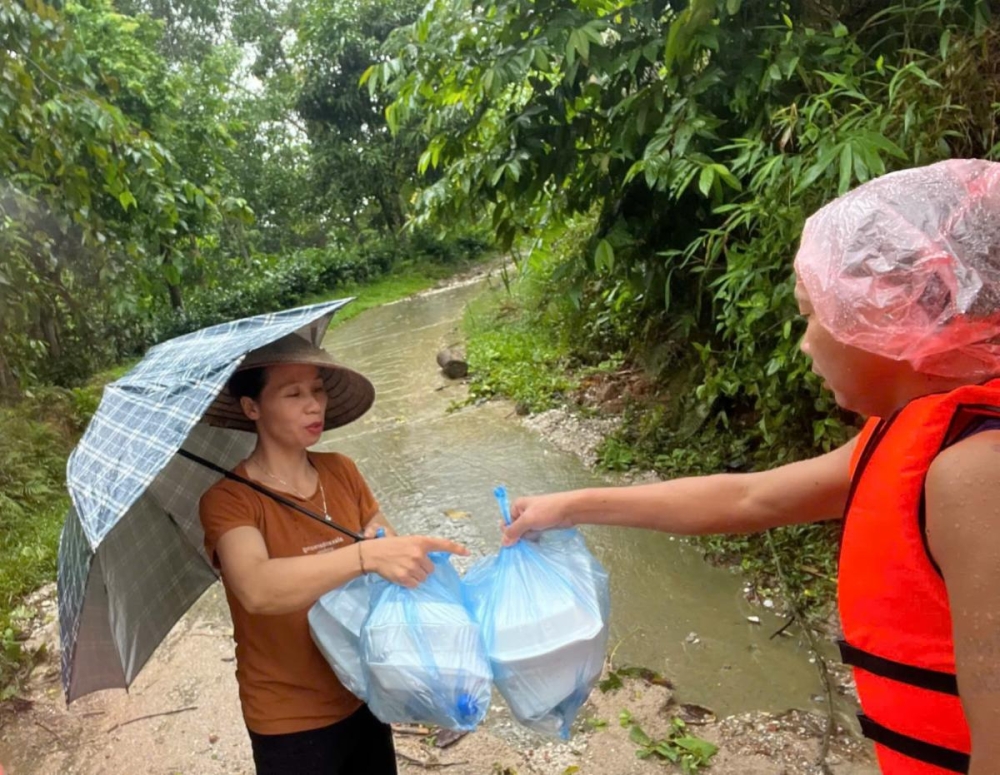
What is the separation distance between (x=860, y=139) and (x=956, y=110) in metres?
0.60

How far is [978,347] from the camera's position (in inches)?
39.5

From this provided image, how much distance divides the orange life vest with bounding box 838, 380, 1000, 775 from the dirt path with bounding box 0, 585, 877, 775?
159 cm

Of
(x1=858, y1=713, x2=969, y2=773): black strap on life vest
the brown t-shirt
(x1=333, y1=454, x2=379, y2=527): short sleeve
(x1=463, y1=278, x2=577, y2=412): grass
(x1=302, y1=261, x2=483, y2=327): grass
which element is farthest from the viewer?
(x1=302, y1=261, x2=483, y2=327): grass

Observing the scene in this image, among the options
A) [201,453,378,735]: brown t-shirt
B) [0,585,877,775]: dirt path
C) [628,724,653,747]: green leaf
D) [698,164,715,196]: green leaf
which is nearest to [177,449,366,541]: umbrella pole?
[201,453,378,735]: brown t-shirt

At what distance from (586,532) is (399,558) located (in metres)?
3.04

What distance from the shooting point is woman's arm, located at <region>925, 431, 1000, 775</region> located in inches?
34.5

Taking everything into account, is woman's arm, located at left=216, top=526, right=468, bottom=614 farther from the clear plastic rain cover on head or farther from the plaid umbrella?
the clear plastic rain cover on head

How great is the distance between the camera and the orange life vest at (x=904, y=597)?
98 centimetres

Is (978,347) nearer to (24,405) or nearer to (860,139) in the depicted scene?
(860,139)

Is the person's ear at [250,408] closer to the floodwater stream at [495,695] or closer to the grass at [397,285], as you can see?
the floodwater stream at [495,695]

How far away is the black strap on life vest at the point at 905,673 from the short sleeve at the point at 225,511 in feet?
3.86

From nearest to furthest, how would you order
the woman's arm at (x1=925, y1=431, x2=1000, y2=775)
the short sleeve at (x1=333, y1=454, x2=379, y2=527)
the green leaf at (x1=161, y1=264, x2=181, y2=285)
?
the woman's arm at (x1=925, y1=431, x2=1000, y2=775) < the short sleeve at (x1=333, y1=454, x2=379, y2=527) < the green leaf at (x1=161, y1=264, x2=181, y2=285)

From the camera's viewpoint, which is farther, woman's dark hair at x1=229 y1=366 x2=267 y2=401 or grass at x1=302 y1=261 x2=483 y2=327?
grass at x1=302 y1=261 x2=483 y2=327

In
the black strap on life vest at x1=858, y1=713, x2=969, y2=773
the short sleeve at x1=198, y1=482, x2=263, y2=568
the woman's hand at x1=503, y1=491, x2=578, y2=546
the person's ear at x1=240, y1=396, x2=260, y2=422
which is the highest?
the person's ear at x1=240, y1=396, x2=260, y2=422
